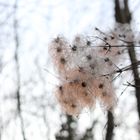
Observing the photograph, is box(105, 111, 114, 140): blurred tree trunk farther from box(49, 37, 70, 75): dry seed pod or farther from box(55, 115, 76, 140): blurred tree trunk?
box(55, 115, 76, 140): blurred tree trunk

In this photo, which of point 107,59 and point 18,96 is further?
point 18,96

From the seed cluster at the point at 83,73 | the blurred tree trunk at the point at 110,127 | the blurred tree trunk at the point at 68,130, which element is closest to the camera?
the seed cluster at the point at 83,73

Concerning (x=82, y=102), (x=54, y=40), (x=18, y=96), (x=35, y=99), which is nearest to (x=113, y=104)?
(x=82, y=102)

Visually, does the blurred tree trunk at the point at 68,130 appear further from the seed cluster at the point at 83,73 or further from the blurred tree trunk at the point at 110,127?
the seed cluster at the point at 83,73

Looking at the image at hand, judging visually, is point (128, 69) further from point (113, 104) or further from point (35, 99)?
point (35, 99)

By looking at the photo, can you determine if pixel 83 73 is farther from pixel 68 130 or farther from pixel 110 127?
pixel 68 130

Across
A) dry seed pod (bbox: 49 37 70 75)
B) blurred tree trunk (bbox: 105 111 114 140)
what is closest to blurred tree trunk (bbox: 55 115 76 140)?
blurred tree trunk (bbox: 105 111 114 140)

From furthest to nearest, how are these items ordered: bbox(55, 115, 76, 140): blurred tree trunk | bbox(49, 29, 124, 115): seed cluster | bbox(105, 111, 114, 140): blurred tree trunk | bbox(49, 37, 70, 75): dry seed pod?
1. bbox(55, 115, 76, 140): blurred tree trunk
2. bbox(105, 111, 114, 140): blurred tree trunk
3. bbox(49, 37, 70, 75): dry seed pod
4. bbox(49, 29, 124, 115): seed cluster

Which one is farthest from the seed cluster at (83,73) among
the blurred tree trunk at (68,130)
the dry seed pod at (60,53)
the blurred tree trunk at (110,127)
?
the blurred tree trunk at (68,130)

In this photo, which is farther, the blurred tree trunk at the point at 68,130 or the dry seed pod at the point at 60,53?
the blurred tree trunk at the point at 68,130
